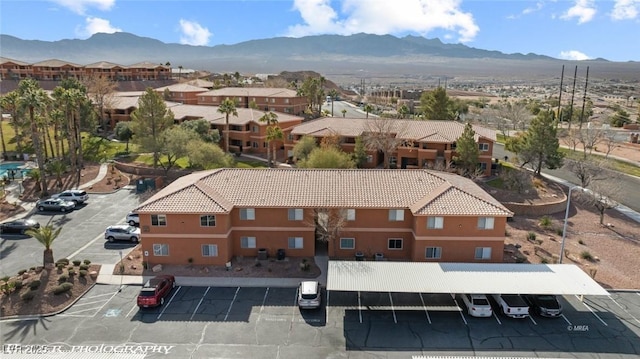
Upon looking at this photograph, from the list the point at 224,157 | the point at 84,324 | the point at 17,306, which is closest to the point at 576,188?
the point at 224,157

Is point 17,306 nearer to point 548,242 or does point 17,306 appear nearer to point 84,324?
point 84,324

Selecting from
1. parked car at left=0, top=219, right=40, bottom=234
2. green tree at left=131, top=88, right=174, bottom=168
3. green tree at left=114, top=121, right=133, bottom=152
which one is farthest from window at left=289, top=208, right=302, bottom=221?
green tree at left=114, top=121, right=133, bottom=152

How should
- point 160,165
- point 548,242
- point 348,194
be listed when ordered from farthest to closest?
point 160,165 → point 548,242 → point 348,194

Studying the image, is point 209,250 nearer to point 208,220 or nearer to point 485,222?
point 208,220

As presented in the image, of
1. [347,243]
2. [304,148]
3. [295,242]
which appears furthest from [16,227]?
[304,148]

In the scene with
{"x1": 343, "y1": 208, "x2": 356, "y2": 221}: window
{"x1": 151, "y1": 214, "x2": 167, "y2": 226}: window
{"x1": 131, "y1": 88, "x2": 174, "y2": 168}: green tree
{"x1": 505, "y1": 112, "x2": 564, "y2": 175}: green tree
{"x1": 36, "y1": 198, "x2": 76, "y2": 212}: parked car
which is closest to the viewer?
{"x1": 151, "y1": 214, "x2": 167, "y2": 226}: window

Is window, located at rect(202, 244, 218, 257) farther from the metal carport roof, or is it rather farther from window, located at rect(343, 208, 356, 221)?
window, located at rect(343, 208, 356, 221)
